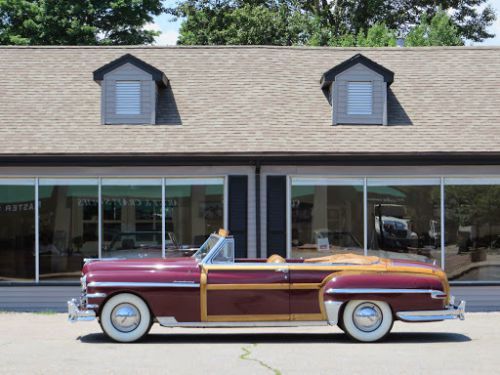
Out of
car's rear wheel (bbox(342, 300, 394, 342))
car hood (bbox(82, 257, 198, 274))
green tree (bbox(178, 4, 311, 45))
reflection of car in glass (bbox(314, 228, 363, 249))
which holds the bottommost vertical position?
car's rear wheel (bbox(342, 300, 394, 342))

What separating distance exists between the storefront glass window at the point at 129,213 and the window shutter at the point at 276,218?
6.65 feet

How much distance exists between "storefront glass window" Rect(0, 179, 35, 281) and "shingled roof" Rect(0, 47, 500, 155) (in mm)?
804

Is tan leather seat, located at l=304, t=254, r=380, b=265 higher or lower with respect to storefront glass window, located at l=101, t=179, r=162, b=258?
lower

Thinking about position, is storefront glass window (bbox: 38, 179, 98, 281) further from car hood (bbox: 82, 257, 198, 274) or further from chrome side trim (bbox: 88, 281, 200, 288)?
chrome side trim (bbox: 88, 281, 200, 288)

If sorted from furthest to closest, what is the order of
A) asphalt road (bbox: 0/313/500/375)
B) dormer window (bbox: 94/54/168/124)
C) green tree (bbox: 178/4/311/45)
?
green tree (bbox: 178/4/311/45) < dormer window (bbox: 94/54/168/124) < asphalt road (bbox: 0/313/500/375)

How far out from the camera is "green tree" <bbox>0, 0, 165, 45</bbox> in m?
31.8

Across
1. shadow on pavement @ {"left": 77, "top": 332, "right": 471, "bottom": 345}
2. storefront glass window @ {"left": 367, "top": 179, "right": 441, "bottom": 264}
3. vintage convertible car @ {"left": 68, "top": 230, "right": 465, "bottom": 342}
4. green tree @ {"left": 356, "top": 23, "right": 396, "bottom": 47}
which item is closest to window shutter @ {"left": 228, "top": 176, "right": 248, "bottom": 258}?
storefront glass window @ {"left": 367, "top": 179, "right": 441, "bottom": 264}

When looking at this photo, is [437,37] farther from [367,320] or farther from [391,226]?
[367,320]

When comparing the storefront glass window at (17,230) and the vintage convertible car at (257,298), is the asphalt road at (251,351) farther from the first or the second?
the storefront glass window at (17,230)

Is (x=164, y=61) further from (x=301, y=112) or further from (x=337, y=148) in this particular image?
(x=337, y=148)

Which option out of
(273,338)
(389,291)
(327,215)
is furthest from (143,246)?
(389,291)

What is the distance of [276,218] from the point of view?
1483 centimetres

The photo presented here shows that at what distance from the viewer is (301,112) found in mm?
16281

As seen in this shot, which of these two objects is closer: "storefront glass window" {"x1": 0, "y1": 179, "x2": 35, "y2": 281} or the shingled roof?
"storefront glass window" {"x1": 0, "y1": 179, "x2": 35, "y2": 281}
